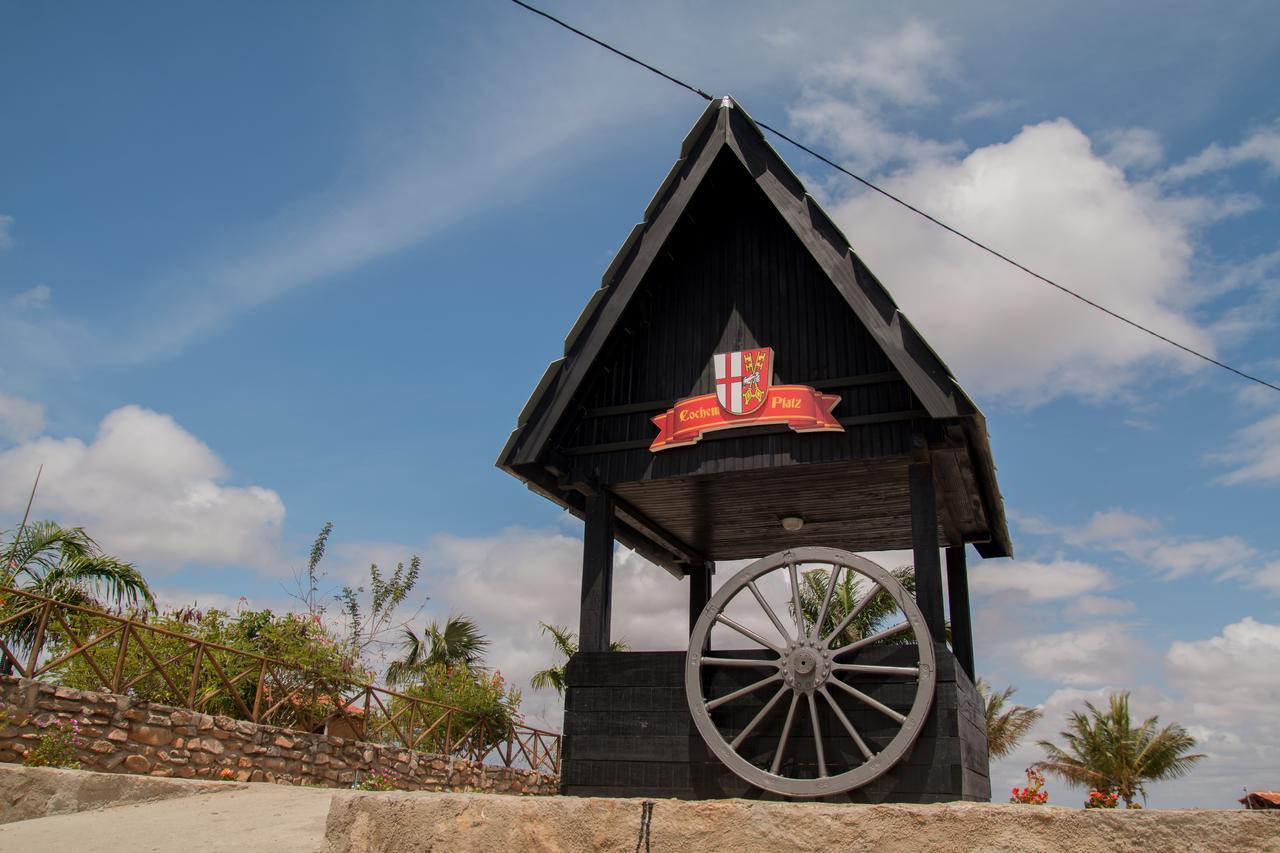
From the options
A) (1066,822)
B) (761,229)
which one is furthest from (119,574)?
Answer: (1066,822)

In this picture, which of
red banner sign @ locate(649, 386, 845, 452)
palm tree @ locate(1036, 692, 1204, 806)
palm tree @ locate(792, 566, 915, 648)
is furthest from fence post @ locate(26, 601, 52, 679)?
palm tree @ locate(1036, 692, 1204, 806)

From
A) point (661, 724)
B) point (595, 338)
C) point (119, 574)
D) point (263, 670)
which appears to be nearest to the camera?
point (661, 724)

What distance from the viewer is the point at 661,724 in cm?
964

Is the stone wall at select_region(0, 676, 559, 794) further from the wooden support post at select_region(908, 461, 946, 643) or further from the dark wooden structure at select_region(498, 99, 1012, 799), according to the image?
the wooden support post at select_region(908, 461, 946, 643)

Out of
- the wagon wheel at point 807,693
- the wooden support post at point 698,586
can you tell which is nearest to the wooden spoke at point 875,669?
the wagon wheel at point 807,693

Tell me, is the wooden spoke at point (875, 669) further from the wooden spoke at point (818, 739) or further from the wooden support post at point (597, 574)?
Result: the wooden support post at point (597, 574)

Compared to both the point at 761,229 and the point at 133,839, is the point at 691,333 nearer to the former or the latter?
the point at 761,229

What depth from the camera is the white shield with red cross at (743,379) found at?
10.3 metres

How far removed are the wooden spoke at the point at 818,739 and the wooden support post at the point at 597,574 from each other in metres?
2.41

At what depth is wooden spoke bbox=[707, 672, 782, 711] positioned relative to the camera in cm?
916

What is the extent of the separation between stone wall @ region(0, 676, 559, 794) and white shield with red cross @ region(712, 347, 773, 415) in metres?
8.98

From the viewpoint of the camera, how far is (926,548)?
364 inches

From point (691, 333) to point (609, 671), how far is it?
151 inches

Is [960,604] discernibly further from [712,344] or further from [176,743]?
[176,743]
